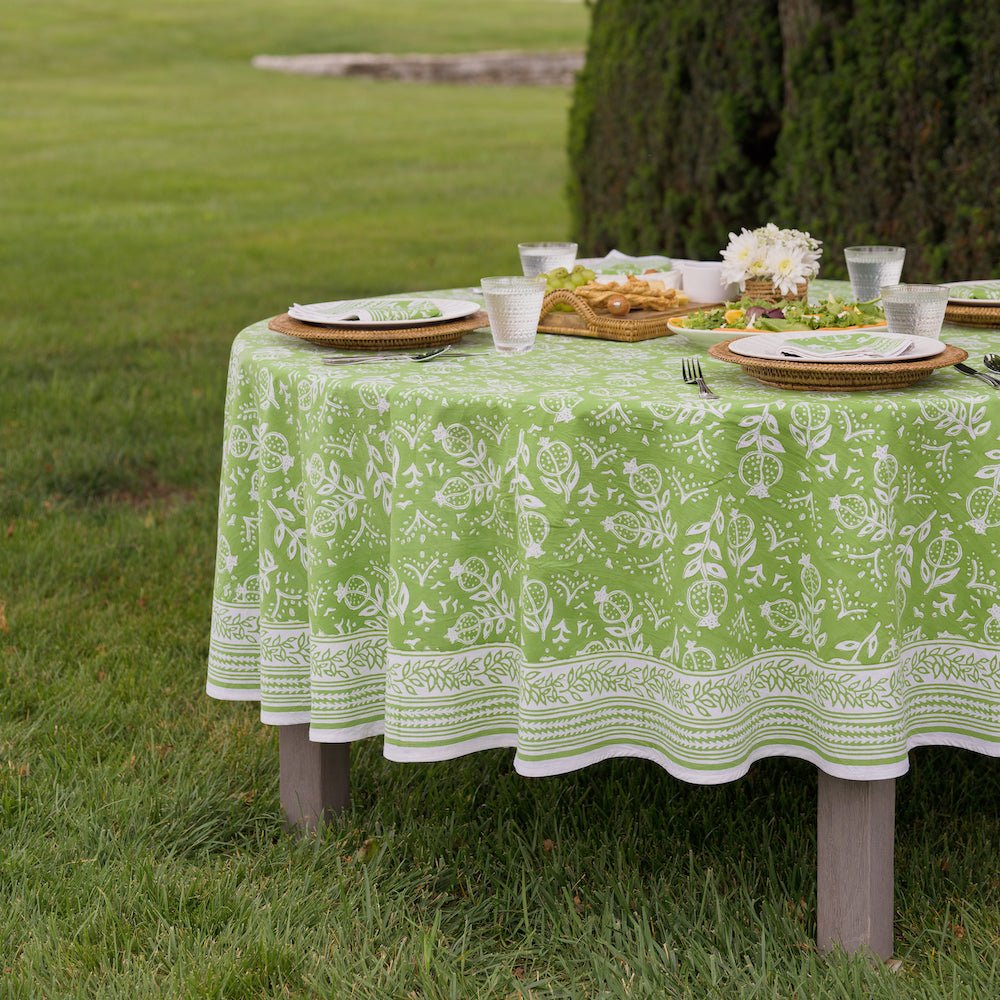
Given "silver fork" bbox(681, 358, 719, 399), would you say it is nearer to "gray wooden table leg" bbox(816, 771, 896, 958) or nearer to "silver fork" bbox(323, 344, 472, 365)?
"silver fork" bbox(323, 344, 472, 365)

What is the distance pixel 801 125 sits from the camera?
523cm

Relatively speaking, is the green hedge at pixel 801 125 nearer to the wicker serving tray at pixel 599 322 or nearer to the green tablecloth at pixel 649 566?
the wicker serving tray at pixel 599 322

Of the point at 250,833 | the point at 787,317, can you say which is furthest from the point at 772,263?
the point at 250,833

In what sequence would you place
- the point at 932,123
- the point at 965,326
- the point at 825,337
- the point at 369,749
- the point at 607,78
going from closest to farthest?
1. the point at 825,337
2. the point at 965,326
3. the point at 369,749
4. the point at 932,123
5. the point at 607,78

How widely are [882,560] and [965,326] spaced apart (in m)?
0.97

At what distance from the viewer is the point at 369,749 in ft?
10.7

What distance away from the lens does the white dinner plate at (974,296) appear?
2.78 meters

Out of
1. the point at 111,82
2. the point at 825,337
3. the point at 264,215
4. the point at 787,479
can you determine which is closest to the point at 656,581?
the point at 787,479

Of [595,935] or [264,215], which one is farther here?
[264,215]

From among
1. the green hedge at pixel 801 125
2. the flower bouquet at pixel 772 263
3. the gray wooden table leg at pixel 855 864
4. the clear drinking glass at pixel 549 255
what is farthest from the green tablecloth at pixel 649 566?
the green hedge at pixel 801 125

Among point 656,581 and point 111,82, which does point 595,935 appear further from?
point 111,82

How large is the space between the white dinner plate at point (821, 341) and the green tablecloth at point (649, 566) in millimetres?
58

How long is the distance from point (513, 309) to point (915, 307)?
719 mm

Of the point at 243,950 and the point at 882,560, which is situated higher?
the point at 882,560
